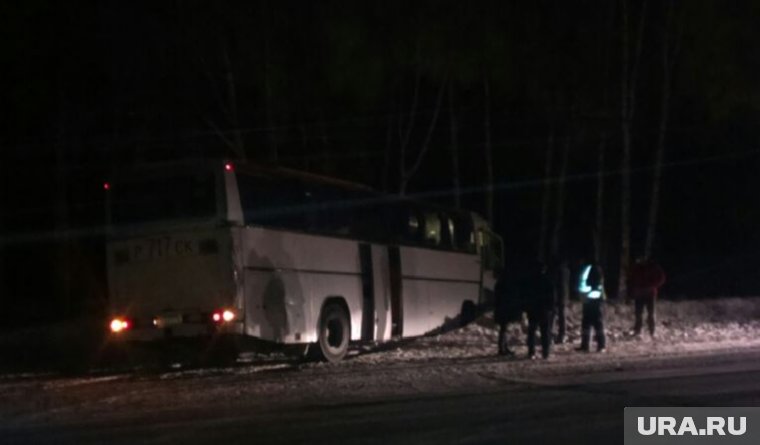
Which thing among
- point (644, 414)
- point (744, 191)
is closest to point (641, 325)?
point (644, 414)

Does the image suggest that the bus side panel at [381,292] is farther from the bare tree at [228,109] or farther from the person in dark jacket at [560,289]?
the bare tree at [228,109]

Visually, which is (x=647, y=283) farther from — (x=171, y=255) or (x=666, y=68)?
(x=666, y=68)

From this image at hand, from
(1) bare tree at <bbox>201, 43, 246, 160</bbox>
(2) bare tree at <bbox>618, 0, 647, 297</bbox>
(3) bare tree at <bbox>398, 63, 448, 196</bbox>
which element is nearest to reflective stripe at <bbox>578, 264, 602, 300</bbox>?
(2) bare tree at <bbox>618, 0, 647, 297</bbox>

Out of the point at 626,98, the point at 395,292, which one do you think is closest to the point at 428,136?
the point at 626,98

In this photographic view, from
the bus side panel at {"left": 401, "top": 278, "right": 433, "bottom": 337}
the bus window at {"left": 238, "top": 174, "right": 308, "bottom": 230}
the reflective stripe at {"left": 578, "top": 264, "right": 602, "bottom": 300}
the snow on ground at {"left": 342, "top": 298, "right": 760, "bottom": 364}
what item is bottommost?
the snow on ground at {"left": 342, "top": 298, "right": 760, "bottom": 364}

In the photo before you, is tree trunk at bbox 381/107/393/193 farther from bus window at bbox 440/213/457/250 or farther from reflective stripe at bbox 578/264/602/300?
reflective stripe at bbox 578/264/602/300

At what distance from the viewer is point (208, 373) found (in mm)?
20578

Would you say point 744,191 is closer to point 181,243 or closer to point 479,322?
point 479,322

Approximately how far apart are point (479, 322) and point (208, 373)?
992 centimetres

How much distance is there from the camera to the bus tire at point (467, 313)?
95.8 feet

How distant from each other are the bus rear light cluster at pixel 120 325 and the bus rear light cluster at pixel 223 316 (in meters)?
1.82

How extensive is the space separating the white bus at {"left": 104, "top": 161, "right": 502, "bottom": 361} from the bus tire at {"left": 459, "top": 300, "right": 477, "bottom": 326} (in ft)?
15.3

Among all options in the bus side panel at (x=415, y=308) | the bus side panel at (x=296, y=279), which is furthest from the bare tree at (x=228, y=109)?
the bus side panel at (x=296, y=279)

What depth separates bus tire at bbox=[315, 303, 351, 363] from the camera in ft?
74.0
